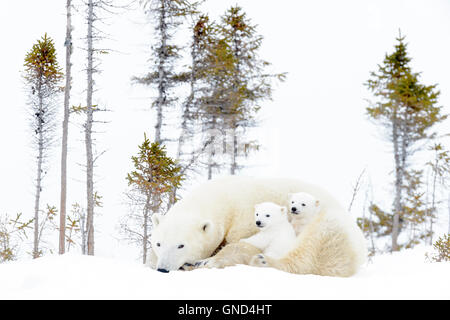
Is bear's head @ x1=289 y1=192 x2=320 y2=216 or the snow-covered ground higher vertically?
bear's head @ x1=289 y1=192 x2=320 y2=216

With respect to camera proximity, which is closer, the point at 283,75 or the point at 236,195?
the point at 236,195

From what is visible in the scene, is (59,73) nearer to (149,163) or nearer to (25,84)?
(25,84)

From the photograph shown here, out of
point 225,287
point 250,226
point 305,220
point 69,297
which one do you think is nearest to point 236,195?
point 250,226

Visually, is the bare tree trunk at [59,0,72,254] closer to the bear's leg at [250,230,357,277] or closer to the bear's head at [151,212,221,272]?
the bear's head at [151,212,221,272]

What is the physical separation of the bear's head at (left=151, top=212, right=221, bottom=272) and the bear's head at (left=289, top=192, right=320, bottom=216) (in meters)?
0.72

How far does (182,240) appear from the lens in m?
3.49

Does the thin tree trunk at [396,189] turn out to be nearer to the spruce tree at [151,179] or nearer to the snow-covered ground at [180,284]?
the spruce tree at [151,179]

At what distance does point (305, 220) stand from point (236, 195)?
2.29 feet

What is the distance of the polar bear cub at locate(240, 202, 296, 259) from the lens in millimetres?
3414

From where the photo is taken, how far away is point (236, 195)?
3.93m

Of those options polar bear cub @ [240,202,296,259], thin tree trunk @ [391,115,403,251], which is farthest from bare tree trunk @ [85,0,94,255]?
thin tree trunk @ [391,115,403,251]

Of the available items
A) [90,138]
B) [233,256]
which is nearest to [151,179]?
[90,138]

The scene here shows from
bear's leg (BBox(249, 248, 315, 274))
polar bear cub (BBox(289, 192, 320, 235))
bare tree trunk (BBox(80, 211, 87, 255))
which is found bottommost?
bare tree trunk (BBox(80, 211, 87, 255))

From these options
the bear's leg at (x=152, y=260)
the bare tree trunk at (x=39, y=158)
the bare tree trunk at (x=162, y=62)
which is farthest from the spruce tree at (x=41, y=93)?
the bear's leg at (x=152, y=260)
